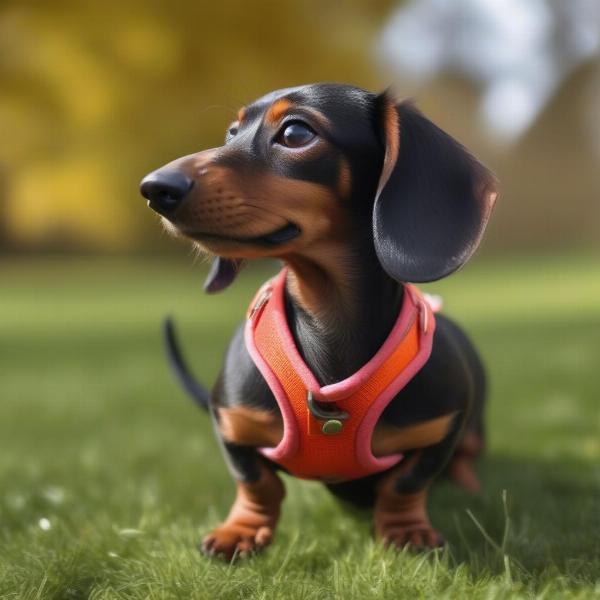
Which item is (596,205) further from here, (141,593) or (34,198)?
(141,593)

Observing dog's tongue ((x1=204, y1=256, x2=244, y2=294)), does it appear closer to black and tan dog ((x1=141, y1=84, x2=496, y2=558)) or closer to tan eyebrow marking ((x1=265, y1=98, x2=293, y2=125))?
black and tan dog ((x1=141, y1=84, x2=496, y2=558))

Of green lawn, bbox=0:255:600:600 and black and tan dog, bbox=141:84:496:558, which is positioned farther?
green lawn, bbox=0:255:600:600

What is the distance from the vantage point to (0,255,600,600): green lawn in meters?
2.08

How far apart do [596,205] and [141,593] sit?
92.8 ft

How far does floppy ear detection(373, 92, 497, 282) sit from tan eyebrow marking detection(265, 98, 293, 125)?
0.27 metres

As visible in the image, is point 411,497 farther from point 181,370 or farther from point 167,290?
point 167,290

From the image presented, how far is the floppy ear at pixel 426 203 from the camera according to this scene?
203 centimetres

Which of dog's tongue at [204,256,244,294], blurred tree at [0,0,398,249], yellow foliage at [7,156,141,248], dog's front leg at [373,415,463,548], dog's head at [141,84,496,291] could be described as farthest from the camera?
yellow foliage at [7,156,141,248]

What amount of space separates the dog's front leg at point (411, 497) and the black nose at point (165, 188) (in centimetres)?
102

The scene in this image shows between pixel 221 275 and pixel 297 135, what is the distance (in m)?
0.70

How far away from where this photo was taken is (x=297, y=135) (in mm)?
2076

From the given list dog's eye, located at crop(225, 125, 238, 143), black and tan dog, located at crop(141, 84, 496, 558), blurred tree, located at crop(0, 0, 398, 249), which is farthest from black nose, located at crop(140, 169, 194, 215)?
blurred tree, located at crop(0, 0, 398, 249)

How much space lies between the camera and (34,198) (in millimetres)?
22109

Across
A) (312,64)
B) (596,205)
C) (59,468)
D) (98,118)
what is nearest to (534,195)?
(596,205)
